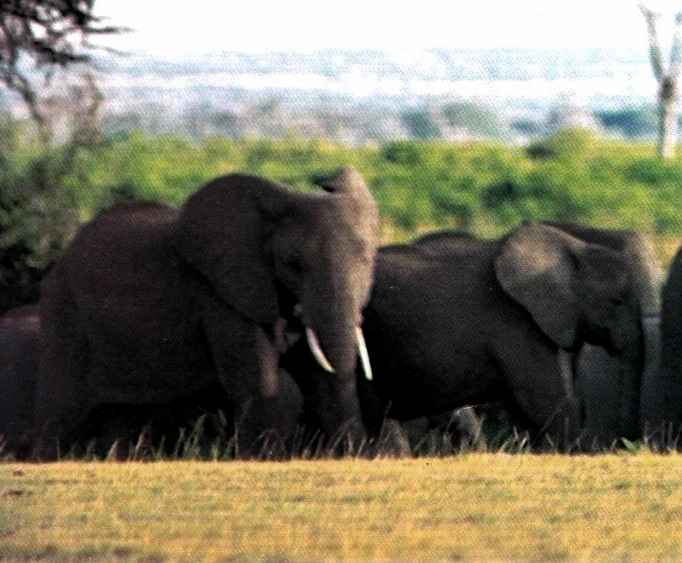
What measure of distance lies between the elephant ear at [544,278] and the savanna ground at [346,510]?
3240mm

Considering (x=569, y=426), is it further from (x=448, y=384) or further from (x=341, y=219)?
(x=341, y=219)

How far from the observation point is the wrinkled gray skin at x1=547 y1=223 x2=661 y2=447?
14.5 m

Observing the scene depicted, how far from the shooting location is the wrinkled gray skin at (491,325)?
44.9 ft

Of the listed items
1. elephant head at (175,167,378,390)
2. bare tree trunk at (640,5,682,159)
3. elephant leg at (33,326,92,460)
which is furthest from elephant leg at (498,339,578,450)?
bare tree trunk at (640,5,682,159)

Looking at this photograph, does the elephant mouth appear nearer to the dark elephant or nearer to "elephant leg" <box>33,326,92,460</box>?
the dark elephant

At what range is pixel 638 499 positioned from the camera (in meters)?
9.08

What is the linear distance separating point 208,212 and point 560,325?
82.1 inches

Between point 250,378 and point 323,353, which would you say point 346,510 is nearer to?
point 323,353

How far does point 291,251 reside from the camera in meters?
13.5

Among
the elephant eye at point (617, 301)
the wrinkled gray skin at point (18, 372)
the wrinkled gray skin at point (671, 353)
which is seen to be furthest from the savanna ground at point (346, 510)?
the wrinkled gray skin at point (671, 353)

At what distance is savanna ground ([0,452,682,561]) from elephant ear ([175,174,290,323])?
3.05 m

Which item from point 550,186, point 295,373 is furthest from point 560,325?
point 550,186

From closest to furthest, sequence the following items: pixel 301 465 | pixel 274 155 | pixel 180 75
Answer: pixel 301 465
pixel 180 75
pixel 274 155

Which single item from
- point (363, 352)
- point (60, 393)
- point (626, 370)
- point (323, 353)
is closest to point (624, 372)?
point (626, 370)
